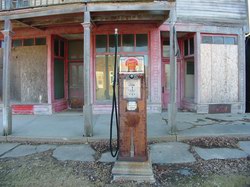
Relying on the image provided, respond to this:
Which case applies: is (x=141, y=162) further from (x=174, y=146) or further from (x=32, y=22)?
(x=32, y=22)

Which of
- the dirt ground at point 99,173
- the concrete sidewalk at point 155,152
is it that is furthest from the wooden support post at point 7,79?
the dirt ground at point 99,173

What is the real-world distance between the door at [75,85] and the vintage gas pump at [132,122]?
6.93 metres

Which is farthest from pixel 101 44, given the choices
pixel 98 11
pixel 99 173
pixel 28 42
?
pixel 99 173

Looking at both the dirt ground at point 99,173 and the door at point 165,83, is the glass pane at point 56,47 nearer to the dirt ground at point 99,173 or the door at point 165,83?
the door at point 165,83

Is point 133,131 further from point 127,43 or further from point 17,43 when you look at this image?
point 17,43

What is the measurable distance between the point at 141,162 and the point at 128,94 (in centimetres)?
121

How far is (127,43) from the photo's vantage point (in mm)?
9055

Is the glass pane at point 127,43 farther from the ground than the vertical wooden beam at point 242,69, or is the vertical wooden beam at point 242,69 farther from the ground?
the glass pane at point 127,43

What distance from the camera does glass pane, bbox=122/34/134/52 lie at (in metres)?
9.03

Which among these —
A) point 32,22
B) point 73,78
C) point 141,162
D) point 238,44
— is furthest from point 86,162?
point 238,44

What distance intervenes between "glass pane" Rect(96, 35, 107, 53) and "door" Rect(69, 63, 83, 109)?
169cm

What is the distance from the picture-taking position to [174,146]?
17.6 ft

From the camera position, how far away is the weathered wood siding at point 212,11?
899 cm

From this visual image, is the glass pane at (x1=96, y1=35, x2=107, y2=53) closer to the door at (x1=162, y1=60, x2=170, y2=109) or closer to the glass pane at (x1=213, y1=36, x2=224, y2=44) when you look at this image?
the door at (x1=162, y1=60, x2=170, y2=109)
